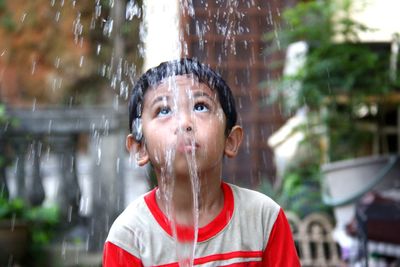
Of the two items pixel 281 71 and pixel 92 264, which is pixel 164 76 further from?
pixel 281 71

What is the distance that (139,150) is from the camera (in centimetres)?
190

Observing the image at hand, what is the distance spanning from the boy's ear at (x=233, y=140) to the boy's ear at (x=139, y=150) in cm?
21

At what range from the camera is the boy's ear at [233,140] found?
1895mm

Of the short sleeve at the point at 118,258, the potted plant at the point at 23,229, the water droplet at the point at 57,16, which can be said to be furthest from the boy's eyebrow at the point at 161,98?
the water droplet at the point at 57,16

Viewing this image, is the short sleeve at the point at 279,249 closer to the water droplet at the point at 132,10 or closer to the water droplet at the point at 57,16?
the water droplet at the point at 132,10

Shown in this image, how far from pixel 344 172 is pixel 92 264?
5.91 feet

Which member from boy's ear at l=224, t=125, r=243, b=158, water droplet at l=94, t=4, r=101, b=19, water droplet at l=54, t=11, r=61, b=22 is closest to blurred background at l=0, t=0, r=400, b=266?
water droplet at l=94, t=4, r=101, b=19

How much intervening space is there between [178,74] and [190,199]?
32cm

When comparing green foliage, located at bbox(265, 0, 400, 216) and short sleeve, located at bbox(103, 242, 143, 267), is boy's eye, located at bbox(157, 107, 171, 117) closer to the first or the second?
short sleeve, located at bbox(103, 242, 143, 267)

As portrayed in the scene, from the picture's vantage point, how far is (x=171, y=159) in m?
1.77

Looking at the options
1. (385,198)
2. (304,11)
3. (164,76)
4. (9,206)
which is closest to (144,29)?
(304,11)

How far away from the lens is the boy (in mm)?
1748

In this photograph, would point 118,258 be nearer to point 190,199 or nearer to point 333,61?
point 190,199

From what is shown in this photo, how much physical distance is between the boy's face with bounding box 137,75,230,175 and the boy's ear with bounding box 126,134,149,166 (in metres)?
0.02
